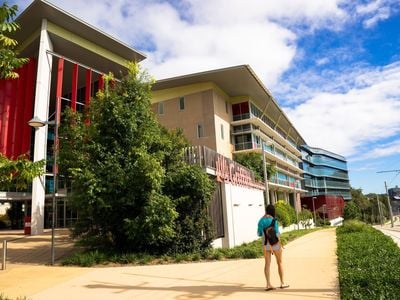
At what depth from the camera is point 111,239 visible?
1384 cm

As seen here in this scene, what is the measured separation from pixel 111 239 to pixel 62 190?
2137cm

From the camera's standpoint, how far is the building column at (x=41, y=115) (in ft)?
86.2

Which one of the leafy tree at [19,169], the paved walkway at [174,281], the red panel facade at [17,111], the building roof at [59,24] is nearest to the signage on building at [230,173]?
the paved walkway at [174,281]

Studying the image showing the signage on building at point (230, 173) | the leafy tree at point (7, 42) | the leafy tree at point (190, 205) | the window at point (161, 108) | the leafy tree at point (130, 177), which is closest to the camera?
the leafy tree at point (7, 42)

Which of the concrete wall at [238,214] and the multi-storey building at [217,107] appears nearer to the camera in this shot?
the concrete wall at [238,214]

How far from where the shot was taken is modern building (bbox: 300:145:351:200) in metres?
94.5

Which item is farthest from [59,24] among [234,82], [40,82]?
[234,82]

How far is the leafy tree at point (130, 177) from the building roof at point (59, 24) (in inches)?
681

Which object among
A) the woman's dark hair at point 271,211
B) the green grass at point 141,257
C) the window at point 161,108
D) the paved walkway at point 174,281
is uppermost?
the window at point 161,108

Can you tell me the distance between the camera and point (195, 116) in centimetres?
3928

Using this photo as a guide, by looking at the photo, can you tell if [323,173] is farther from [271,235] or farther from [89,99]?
[271,235]

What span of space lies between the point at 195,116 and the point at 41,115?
16.1 m

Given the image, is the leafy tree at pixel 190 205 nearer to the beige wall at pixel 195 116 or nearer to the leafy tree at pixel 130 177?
the leafy tree at pixel 130 177

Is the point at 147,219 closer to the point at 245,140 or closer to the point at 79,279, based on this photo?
the point at 79,279
